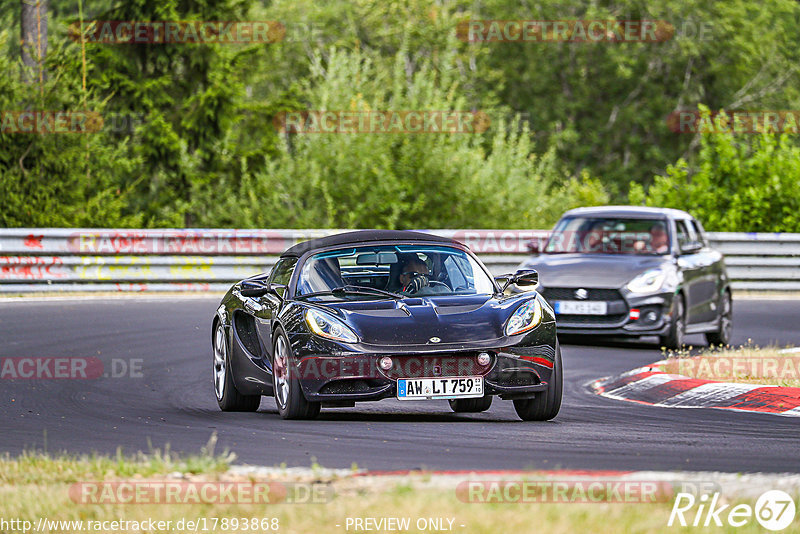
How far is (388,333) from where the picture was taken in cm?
A: 963

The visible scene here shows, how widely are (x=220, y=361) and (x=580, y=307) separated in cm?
641

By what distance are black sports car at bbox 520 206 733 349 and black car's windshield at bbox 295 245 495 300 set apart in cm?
618

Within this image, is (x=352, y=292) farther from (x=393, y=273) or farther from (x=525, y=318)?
(x=525, y=318)

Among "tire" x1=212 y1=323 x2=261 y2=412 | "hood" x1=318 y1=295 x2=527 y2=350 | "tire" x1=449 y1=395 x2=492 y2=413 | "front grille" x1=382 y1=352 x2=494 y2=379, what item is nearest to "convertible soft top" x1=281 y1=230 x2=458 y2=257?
"hood" x1=318 y1=295 x2=527 y2=350

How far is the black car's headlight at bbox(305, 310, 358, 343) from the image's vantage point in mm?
9648

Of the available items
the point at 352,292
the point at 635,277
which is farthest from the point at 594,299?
the point at 352,292

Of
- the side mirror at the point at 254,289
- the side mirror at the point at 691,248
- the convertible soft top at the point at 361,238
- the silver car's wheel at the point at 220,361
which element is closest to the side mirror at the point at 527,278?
the convertible soft top at the point at 361,238

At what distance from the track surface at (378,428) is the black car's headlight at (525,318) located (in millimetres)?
662

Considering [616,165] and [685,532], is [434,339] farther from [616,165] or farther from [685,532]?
[616,165]

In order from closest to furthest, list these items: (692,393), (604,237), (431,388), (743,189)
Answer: (431,388) → (692,393) → (604,237) → (743,189)

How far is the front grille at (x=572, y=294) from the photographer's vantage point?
16734 millimetres

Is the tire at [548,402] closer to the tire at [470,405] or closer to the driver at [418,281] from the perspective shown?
the tire at [470,405]

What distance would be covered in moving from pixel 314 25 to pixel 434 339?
45749 mm

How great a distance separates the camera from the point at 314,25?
5422 cm
